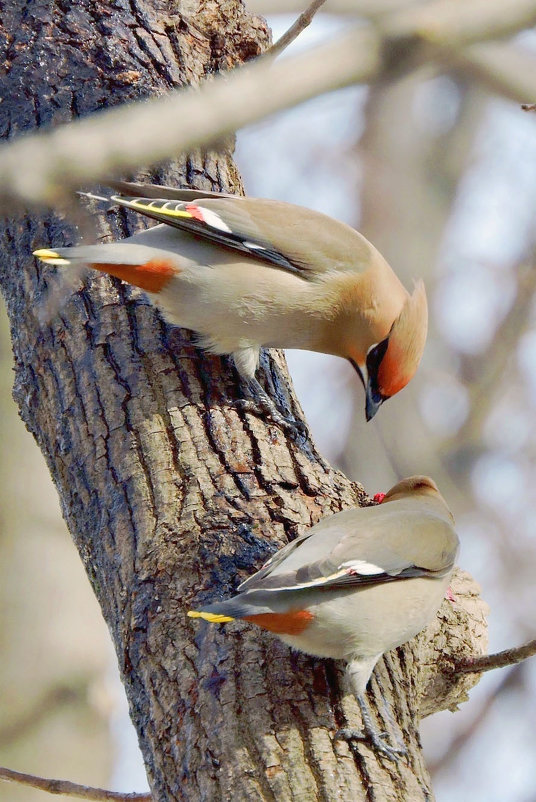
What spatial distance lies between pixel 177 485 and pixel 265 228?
1.08 meters

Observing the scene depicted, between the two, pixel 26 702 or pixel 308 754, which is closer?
pixel 308 754

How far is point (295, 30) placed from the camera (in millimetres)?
3488

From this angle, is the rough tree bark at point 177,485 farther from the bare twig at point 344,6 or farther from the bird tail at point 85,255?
the bare twig at point 344,6

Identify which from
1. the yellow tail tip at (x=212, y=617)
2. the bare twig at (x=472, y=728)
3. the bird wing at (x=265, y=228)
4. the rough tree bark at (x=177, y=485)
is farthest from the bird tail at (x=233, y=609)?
the bare twig at (x=472, y=728)

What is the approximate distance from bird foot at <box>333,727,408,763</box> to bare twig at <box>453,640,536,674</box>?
48 cm

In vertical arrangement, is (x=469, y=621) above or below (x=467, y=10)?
below

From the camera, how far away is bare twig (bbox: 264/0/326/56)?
3359mm

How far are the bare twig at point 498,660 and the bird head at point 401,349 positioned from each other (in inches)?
45.1

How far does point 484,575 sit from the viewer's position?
26.0 feet

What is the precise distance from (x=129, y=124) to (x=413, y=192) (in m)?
7.54

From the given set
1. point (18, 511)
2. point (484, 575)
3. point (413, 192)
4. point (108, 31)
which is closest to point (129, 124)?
point (108, 31)

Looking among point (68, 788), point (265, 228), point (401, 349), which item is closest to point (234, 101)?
point (265, 228)

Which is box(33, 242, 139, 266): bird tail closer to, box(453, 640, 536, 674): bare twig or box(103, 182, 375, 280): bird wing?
box(103, 182, 375, 280): bird wing

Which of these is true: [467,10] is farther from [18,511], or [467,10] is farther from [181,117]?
[18,511]
